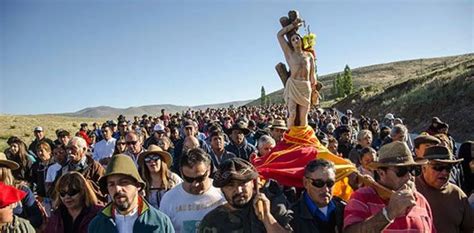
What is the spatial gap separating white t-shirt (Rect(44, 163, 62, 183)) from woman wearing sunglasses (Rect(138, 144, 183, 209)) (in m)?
1.95

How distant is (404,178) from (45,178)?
562 centimetres

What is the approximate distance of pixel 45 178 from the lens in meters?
6.83

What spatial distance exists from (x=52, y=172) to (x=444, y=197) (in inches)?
208

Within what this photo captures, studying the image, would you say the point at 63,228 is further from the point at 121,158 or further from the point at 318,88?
the point at 318,88

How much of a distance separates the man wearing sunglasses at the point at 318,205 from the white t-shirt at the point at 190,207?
2.91 feet

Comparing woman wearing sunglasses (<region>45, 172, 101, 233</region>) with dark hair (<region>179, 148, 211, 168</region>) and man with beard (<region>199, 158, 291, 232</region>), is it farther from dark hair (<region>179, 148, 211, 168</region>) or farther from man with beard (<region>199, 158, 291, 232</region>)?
man with beard (<region>199, 158, 291, 232</region>)

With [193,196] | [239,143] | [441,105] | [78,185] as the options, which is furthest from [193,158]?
[441,105]

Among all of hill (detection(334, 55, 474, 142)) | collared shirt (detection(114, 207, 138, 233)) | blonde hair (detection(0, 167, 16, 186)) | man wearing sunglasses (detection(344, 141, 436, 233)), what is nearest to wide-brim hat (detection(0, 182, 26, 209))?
collared shirt (detection(114, 207, 138, 233))

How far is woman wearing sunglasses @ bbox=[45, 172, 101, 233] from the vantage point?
3955 mm

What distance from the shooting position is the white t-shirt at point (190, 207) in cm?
395

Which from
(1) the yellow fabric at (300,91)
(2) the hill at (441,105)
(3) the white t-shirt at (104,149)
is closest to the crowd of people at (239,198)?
(1) the yellow fabric at (300,91)

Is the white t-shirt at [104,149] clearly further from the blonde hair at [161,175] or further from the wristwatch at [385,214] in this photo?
the wristwatch at [385,214]

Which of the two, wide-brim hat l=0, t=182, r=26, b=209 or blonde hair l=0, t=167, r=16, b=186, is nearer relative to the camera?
wide-brim hat l=0, t=182, r=26, b=209

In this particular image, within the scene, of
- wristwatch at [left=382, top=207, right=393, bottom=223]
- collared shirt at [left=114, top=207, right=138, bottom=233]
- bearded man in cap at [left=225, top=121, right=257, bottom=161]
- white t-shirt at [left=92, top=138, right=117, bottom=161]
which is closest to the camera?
wristwatch at [left=382, top=207, right=393, bottom=223]
